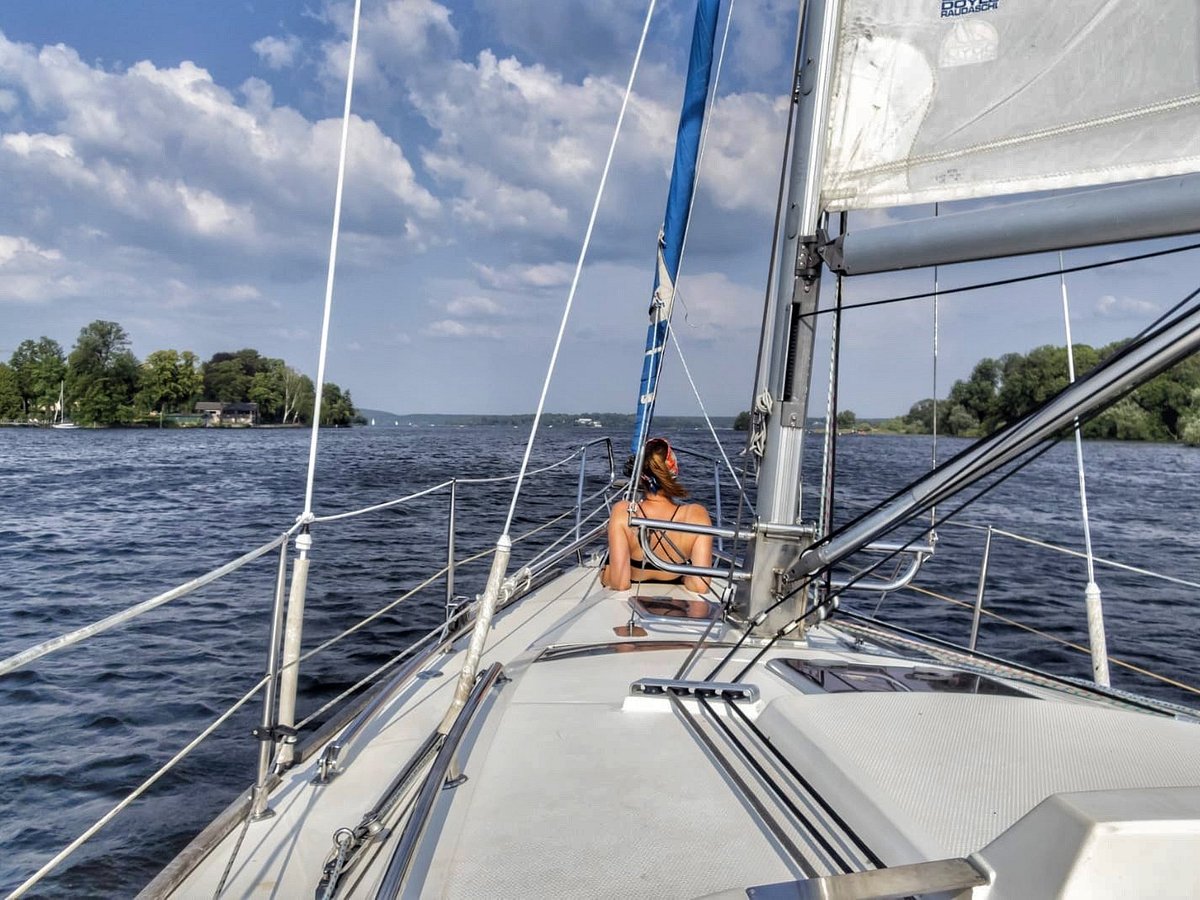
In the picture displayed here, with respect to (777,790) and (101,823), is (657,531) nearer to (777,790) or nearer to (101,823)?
(777,790)

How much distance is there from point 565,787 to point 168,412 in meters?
111

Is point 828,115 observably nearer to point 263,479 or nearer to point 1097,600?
point 1097,600

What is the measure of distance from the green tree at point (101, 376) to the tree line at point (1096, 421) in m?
85.5

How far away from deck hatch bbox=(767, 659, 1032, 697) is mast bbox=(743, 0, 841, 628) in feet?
1.90

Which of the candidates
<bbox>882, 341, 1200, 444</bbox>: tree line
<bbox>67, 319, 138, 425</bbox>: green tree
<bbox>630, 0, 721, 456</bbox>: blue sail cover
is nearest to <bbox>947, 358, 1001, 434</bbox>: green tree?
<bbox>882, 341, 1200, 444</bbox>: tree line

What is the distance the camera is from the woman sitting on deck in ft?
16.1

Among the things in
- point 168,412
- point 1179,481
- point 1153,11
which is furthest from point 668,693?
point 168,412

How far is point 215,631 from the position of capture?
805 centimetres

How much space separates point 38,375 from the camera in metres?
91.1

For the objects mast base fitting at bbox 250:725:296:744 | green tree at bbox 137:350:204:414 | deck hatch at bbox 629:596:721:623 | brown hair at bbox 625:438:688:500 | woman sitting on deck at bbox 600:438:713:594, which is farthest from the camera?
green tree at bbox 137:350:204:414

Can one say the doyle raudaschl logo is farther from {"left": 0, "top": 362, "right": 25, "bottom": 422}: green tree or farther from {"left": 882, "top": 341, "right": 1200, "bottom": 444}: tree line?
{"left": 0, "top": 362, "right": 25, "bottom": 422}: green tree

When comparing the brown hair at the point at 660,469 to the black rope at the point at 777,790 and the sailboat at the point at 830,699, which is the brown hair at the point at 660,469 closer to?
the sailboat at the point at 830,699

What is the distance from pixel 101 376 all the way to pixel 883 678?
107363mm

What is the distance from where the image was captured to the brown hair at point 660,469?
509 centimetres
